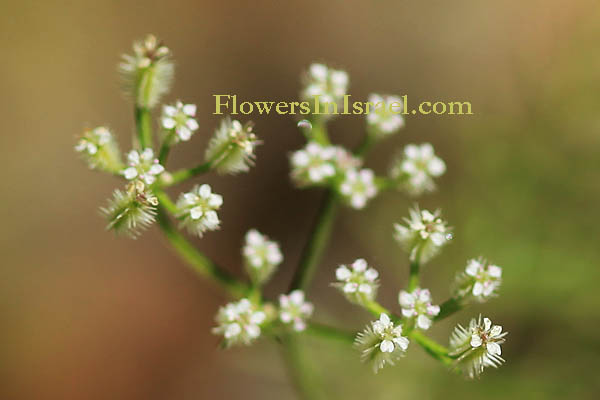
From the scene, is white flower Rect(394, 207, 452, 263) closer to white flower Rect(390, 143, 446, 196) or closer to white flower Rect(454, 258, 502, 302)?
white flower Rect(454, 258, 502, 302)

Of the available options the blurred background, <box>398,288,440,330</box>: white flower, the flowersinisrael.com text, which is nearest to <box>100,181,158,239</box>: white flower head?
<box>398,288,440,330</box>: white flower

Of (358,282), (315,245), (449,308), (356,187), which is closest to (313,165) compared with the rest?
(356,187)

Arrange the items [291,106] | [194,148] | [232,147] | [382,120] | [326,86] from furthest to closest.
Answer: [194,148] < [291,106] < [326,86] < [382,120] < [232,147]

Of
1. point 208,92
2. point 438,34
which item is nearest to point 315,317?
point 208,92

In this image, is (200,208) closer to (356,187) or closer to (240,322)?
(240,322)

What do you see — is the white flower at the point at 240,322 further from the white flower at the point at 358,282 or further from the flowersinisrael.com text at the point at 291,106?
the flowersinisrael.com text at the point at 291,106

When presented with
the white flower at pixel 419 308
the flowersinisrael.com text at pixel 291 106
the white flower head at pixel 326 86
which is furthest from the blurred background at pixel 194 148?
the white flower at pixel 419 308
